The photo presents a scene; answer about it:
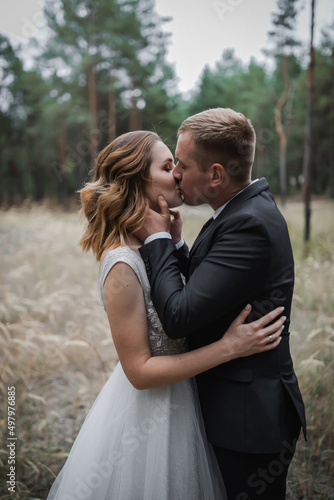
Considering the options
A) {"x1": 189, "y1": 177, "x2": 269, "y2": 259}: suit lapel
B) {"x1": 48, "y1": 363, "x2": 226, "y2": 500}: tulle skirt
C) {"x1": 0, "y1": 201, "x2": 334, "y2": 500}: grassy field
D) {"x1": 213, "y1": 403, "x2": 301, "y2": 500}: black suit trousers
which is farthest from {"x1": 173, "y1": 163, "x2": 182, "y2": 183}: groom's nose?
{"x1": 0, "y1": 201, "x2": 334, "y2": 500}: grassy field

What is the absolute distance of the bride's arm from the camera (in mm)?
1678

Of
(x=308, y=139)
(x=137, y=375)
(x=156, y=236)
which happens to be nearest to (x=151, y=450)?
(x=137, y=375)

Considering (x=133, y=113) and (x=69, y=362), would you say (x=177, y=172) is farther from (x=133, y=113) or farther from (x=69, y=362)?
(x=133, y=113)

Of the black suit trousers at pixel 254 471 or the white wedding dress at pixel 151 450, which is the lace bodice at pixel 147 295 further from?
the black suit trousers at pixel 254 471

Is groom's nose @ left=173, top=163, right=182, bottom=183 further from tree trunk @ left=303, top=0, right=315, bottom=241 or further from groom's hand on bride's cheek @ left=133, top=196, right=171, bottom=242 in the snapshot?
tree trunk @ left=303, top=0, right=315, bottom=241

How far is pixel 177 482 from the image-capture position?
6.30ft

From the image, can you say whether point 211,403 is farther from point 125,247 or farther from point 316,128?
point 316,128

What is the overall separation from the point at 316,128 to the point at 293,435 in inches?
791

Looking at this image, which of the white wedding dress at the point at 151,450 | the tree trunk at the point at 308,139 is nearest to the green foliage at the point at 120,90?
the white wedding dress at the point at 151,450

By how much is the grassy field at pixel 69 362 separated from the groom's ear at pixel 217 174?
1.60 m

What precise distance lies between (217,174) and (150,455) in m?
1.41

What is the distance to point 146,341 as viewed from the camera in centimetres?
179

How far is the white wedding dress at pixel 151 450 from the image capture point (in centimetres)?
189

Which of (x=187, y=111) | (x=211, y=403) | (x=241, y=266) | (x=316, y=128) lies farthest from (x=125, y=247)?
(x=187, y=111)
